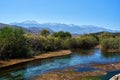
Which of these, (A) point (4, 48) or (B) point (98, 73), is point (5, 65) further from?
(B) point (98, 73)

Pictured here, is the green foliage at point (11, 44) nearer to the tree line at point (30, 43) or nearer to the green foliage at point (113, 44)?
the tree line at point (30, 43)

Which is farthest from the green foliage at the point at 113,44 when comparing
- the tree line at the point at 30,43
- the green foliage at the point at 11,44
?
the green foliage at the point at 11,44

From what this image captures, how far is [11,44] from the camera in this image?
63.4m

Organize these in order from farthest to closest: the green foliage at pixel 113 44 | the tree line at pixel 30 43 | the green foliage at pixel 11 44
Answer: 1. the green foliage at pixel 113 44
2. the tree line at pixel 30 43
3. the green foliage at pixel 11 44

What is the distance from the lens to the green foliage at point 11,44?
60.4 m

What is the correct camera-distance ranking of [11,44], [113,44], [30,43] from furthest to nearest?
[113,44]
[30,43]
[11,44]

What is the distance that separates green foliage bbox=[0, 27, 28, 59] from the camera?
198ft

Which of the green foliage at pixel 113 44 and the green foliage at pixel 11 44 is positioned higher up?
the green foliage at pixel 11 44

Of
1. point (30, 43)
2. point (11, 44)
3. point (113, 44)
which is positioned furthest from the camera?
point (113, 44)

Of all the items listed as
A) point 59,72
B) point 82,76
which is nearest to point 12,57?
point 59,72

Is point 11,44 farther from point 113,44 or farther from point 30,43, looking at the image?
point 113,44

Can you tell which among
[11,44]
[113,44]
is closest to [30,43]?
[11,44]

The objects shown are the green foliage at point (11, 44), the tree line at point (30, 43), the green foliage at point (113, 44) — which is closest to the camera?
the green foliage at point (11, 44)

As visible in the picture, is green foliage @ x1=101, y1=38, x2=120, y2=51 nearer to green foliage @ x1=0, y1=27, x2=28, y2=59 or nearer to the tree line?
the tree line
